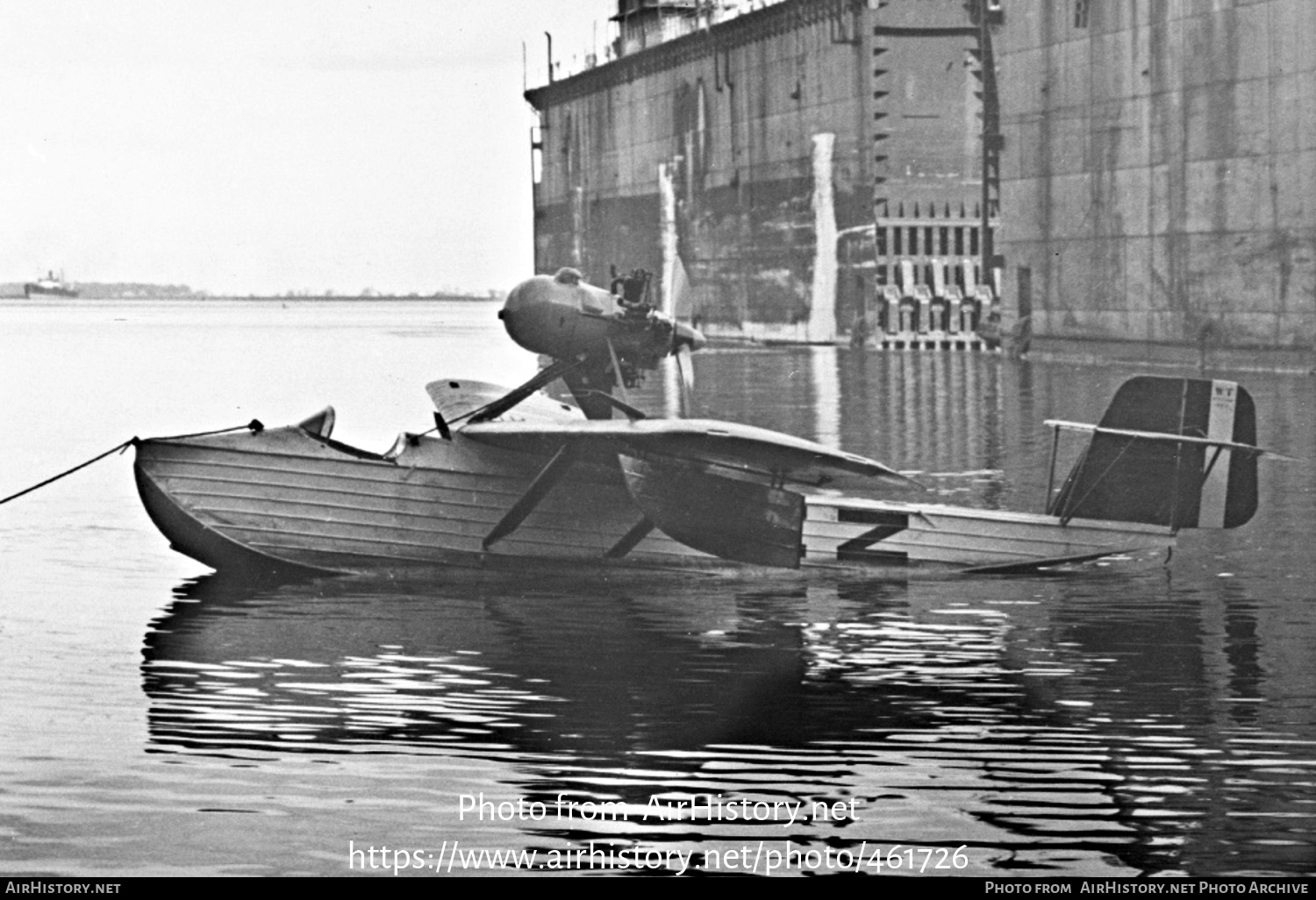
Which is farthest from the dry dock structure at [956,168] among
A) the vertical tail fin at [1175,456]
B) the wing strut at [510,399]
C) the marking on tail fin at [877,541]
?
the vertical tail fin at [1175,456]

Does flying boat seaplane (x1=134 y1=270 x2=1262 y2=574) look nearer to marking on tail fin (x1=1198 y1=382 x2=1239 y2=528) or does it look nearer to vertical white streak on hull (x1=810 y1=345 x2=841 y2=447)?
marking on tail fin (x1=1198 y1=382 x2=1239 y2=528)

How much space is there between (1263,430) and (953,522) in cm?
1801

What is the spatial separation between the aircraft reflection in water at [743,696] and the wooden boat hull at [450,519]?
1.27 ft

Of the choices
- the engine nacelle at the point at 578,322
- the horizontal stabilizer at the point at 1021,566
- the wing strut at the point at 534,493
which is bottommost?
the horizontal stabilizer at the point at 1021,566

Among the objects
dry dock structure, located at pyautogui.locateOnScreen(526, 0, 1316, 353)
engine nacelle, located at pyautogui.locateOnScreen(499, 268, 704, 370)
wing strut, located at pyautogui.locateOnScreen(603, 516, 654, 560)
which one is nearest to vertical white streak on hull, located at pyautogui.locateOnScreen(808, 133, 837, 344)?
dry dock structure, located at pyautogui.locateOnScreen(526, 0, 1316, 353)

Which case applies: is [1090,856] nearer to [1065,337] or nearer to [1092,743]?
[1092,743]

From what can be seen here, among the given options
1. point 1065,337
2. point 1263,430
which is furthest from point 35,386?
point 1263,430

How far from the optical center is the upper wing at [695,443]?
1881 cm

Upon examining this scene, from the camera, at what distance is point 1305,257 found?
49.9 metres

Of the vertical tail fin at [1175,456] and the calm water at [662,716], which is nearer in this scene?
the calm water at [662,716]

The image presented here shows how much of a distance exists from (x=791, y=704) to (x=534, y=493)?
6719 millimetres

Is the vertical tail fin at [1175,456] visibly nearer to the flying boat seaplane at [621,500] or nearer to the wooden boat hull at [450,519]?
the flying boat seaplane at [621,500]

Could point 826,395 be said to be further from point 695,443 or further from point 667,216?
point 667,216
